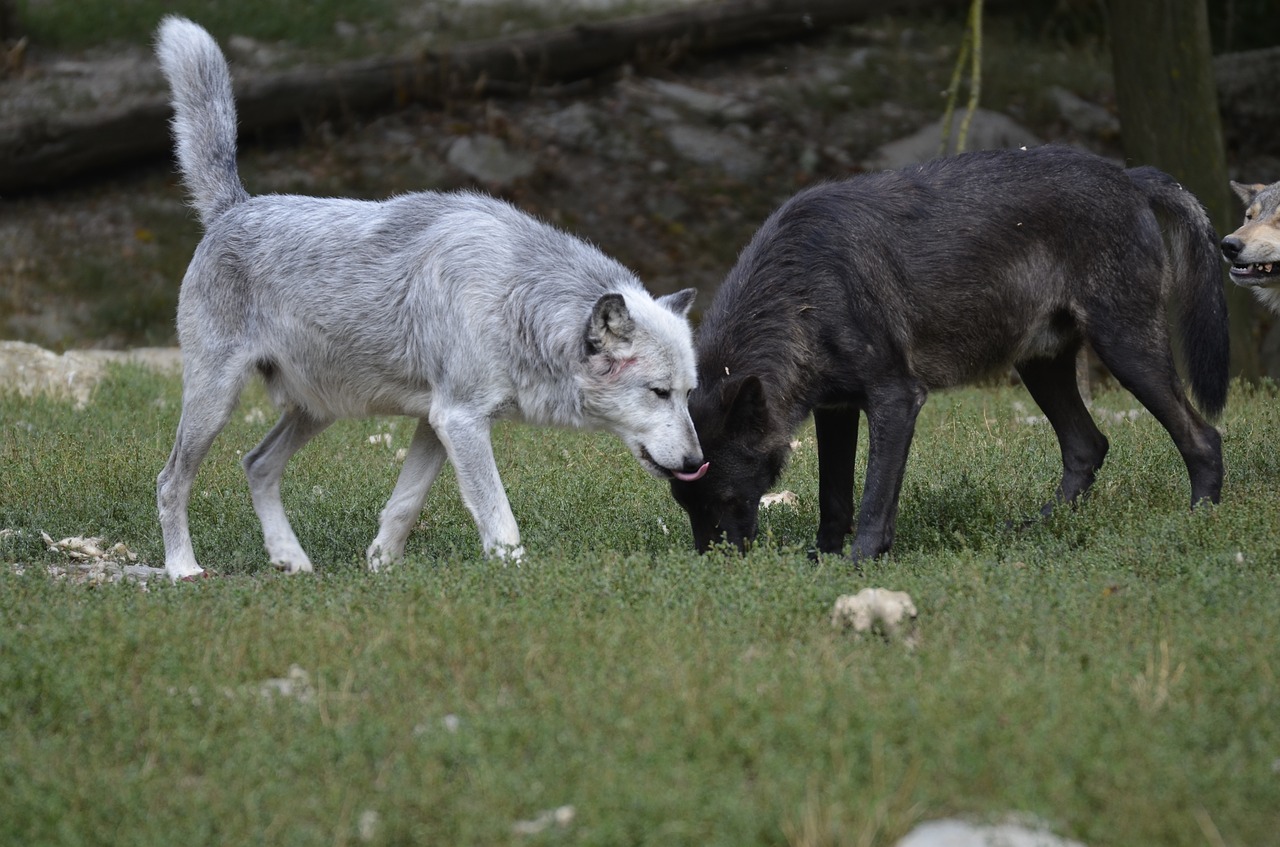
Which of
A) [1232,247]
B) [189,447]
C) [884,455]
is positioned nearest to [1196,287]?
[1232,247]

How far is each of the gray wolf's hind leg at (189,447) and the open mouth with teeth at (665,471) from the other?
7.16 ft

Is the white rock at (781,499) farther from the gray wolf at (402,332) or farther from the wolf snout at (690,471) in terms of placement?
the gray wolf at (402,332)

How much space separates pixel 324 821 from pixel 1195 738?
2482mm

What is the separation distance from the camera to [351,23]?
18.1 metres

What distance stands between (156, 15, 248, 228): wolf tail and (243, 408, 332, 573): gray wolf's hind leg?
3.94 ft


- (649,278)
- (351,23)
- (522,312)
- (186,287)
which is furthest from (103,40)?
(522,312)

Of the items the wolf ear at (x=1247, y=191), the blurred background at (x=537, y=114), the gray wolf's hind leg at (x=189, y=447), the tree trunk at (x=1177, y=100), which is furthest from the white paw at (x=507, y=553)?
the blurred background at (x=537, y=114)

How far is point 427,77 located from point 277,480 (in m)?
10.4

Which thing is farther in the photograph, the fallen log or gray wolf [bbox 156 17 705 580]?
the fallen log

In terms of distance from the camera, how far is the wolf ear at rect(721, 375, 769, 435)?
6.57m

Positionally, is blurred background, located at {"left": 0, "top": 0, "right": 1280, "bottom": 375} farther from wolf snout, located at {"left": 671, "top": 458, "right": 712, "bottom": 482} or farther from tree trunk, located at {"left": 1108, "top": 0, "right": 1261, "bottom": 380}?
wolf snout, located at {"left": 671, "top": 458, "right": 712, "bottom": 482}

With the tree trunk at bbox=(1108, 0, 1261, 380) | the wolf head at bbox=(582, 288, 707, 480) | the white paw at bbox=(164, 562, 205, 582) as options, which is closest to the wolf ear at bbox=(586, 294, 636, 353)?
the wolf head at bbox=(582, 288, 707, 480)

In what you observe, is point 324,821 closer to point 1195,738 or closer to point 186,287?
point 1195,738

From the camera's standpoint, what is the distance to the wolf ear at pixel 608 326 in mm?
6316
